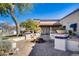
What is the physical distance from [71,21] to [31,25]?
730 millimetres

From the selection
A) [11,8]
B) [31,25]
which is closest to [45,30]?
[31,25]

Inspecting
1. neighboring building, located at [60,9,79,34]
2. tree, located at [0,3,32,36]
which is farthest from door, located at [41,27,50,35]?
tree, located at [0,3,32,36]

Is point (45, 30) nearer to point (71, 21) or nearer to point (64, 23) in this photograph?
point (64, 23)

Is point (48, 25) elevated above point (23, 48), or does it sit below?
above

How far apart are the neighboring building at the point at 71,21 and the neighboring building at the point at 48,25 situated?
0.11 m

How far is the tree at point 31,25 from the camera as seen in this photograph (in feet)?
10.5

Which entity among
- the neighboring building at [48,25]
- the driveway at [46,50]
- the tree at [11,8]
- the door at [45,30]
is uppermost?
the tree at [11,8]

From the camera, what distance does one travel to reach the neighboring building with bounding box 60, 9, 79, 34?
3197 mm

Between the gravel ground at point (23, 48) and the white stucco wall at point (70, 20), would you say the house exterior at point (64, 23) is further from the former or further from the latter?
the gravel ground at point (23, 48)

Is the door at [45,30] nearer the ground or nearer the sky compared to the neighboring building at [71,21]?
nearer the ground

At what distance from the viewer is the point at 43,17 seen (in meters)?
3.24

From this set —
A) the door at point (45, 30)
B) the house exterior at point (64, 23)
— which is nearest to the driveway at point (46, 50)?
the door at point (45, 30)

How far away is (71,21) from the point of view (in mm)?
3244

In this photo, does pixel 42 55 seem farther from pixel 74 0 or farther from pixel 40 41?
pixel 74 0
